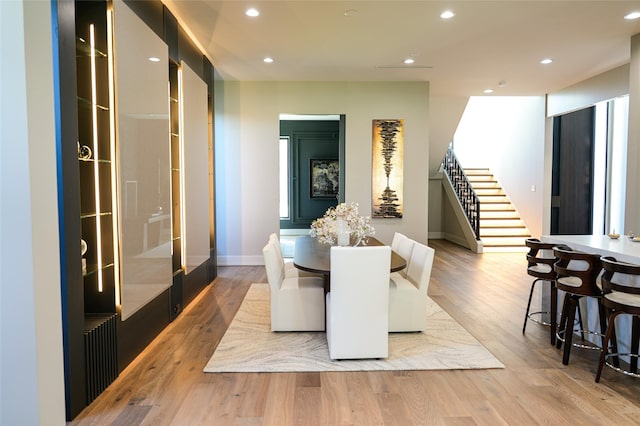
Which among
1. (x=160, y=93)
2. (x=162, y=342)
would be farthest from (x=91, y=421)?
(x=160, y=93)

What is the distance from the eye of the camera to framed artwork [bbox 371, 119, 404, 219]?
23.4 feet

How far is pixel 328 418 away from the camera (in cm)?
244

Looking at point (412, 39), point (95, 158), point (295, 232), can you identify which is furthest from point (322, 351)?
point (295, 232)

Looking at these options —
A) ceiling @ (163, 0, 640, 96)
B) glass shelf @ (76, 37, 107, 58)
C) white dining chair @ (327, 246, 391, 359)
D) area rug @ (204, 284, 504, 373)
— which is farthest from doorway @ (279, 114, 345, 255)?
glass shelf @ (76, 37, 107, 58)

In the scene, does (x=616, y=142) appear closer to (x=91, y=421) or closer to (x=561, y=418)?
(x=561, y=418)

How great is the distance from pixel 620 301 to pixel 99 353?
3455 millimetres

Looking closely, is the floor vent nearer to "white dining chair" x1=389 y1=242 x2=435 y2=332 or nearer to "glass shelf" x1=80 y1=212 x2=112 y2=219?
"glass shelf" x1=80 y1=212 x2=112 y2=219

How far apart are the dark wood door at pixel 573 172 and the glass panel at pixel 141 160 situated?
26.4 feet

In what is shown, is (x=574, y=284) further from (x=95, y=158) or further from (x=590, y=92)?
(x=590, y=92)

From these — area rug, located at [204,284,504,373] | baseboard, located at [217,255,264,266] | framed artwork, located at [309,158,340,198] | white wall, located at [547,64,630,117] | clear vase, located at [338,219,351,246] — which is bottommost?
area rug, located at [204,284,504,373]

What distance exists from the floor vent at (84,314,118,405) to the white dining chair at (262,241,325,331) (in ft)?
4.57

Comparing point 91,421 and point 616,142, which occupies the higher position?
point 616,142

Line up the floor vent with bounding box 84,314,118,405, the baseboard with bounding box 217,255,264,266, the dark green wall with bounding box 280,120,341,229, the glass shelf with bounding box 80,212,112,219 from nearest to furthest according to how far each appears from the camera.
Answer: the floor vent with bounding box 84,314,118,405, the glass shelf with bounding box 80,212,112,219, the baseboard with bounding box 217,255,264,266, the dark green wall with bounding box 280,120,341,229

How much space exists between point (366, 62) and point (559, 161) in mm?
5289
